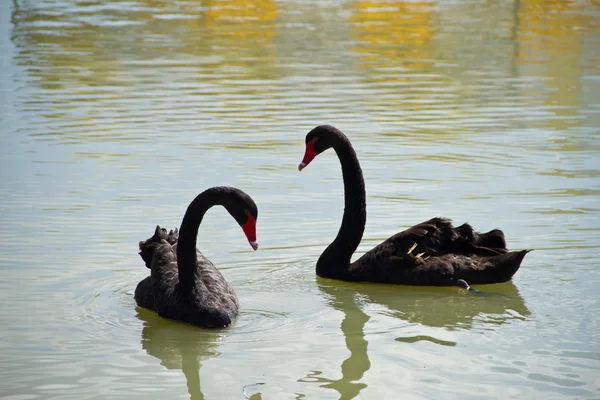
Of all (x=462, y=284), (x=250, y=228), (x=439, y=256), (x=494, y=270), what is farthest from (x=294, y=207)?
(x=250, y=228)

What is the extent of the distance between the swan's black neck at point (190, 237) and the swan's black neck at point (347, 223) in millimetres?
1200

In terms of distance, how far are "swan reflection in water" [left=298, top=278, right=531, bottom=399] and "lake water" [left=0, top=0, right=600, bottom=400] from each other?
20mm

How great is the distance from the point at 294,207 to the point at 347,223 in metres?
1.55

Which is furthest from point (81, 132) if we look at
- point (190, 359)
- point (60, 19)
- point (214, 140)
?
point (60, 19)

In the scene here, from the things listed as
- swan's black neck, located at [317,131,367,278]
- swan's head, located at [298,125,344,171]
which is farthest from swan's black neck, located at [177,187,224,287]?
swan's head, located at [298,125,344,171]

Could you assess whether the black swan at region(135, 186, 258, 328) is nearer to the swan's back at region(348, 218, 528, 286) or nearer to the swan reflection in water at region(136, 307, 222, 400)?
the swan reflection in water at region(136, 307, 222, 400)

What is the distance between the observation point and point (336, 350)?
5730 millimetres

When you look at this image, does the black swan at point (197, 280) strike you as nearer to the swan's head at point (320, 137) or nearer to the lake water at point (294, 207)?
the lake water at point (294, 207)

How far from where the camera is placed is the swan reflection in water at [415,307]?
5.83 meters

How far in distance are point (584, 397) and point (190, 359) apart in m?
1.96

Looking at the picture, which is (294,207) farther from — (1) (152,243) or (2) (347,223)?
(1) (152,243)

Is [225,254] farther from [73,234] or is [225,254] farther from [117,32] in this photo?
[117,32]

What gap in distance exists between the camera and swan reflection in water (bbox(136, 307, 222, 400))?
18.1 feet

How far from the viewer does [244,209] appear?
602 cm
